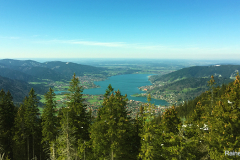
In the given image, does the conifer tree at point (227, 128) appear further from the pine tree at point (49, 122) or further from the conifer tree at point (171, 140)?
the pine tree at point (49, 122)

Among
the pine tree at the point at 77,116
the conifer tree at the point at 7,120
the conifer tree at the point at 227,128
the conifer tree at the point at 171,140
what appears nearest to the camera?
the conifer tree at the point at 227,128

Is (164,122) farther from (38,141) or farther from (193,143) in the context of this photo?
(38,141)

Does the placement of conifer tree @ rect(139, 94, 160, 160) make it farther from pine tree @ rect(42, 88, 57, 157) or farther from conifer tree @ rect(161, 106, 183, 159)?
pine tree @ rect(42, 88, 57, 157)

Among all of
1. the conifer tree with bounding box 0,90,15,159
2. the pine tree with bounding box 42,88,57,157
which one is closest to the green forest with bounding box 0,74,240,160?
the pine tree with bounding box 42,88,57,157

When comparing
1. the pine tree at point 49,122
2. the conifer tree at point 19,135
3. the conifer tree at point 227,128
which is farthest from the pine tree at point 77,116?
the conifer tree at point 227,128

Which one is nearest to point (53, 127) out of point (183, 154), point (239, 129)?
point (183, 154)

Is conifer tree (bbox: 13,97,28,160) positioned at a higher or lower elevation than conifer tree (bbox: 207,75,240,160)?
lower

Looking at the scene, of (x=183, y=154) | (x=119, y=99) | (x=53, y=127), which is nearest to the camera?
(x=183, y=154)

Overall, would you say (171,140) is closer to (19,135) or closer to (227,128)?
(227,128)

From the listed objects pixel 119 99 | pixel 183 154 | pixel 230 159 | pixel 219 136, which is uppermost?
pixel 119 99

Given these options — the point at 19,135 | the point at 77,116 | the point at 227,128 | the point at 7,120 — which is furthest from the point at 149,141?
the point at 7,120

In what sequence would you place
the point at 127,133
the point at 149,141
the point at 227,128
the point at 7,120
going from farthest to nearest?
1. the point at 7,120
2. the point at 127,133
3. the point at 149,141
4. the point at 227,128
